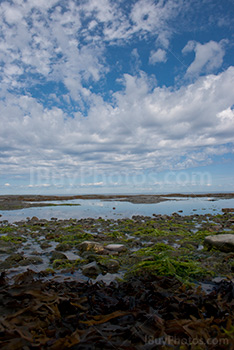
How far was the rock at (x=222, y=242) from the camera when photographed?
6105 millimetres

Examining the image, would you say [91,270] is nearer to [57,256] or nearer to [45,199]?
[57,256]

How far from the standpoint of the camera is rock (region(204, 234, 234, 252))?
240 inches

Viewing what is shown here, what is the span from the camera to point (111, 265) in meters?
5.32

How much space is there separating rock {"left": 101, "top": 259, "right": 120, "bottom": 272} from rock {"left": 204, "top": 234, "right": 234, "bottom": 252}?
300 cm

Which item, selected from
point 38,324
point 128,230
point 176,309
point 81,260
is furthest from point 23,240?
point 176,309

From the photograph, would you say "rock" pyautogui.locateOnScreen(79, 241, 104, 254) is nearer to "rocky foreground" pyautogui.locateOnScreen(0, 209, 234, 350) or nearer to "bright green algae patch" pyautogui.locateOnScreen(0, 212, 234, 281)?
"bright green algae patch" pyautogui.locateOnScreen(0, 212, 234, 281)

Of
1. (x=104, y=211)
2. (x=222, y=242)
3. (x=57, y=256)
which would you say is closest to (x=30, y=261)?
(x=57, y=256)

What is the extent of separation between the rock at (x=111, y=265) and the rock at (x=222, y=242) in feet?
9.84

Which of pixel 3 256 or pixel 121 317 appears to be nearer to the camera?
pixel 121 317

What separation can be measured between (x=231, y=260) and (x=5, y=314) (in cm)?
503

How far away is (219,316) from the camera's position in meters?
2.74

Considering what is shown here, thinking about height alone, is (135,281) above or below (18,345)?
below

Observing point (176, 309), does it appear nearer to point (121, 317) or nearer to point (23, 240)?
point (121, 317)

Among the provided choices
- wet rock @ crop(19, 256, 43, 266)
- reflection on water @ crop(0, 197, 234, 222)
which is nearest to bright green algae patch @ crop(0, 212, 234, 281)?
wet rock @ crop(19, 256, 43, 266)
